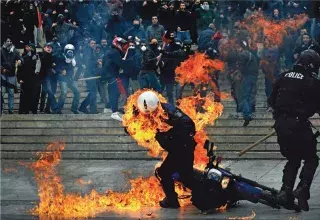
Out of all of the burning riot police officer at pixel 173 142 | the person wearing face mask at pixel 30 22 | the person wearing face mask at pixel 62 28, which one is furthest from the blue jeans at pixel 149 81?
the person wearing face mask at pixel 30 22

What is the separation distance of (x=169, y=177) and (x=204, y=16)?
10392mm

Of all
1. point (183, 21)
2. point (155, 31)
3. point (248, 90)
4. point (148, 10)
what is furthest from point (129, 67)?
point (148, 10)

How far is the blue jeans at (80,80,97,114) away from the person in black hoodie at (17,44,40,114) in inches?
43.4

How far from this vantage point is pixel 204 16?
2070 cm

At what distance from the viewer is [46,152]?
17016mm

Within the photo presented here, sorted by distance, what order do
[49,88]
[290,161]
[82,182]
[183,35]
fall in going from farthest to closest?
[183,35], [49,88], [82,182], [290,161]

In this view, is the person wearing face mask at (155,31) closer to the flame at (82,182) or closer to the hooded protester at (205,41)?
the hooded protester at (205,41)

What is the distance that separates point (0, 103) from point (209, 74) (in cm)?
494

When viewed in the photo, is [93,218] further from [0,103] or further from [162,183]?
[0,103]

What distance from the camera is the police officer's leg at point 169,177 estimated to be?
35.4 feet

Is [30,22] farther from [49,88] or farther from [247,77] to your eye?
[247,77]

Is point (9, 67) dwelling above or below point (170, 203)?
above

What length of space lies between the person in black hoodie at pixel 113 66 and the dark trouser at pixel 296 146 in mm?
7595

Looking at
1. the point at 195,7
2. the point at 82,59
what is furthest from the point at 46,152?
the point at 195,7
